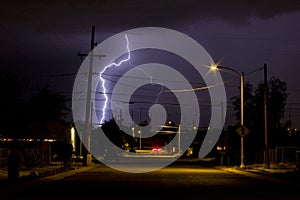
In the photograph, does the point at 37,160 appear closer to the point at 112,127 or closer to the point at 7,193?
the point at 7,193

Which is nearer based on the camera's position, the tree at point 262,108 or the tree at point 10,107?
the tree at point 10,107

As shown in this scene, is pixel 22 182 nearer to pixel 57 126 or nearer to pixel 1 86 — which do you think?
pixel 1 86

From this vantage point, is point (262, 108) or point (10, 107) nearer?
point (10, 107)

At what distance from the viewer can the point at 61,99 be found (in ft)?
181

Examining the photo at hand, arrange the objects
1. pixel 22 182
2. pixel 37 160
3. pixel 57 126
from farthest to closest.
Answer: pixel 57 126, pixel 37 160, pixel 22 182

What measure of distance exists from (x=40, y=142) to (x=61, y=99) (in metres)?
6.98

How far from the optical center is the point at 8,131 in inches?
1818

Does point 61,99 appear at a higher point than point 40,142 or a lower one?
higher

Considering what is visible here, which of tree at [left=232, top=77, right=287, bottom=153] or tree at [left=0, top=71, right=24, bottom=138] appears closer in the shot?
tree at [left=0, top=71, right=24, bottom=138]

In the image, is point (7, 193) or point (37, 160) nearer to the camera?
point (7, 193)

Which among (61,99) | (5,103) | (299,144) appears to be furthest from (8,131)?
(299,144)

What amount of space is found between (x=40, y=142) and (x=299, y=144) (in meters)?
32.1

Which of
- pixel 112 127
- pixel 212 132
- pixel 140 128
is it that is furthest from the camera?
pixel 140 128

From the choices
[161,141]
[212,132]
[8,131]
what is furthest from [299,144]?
[161,141]
